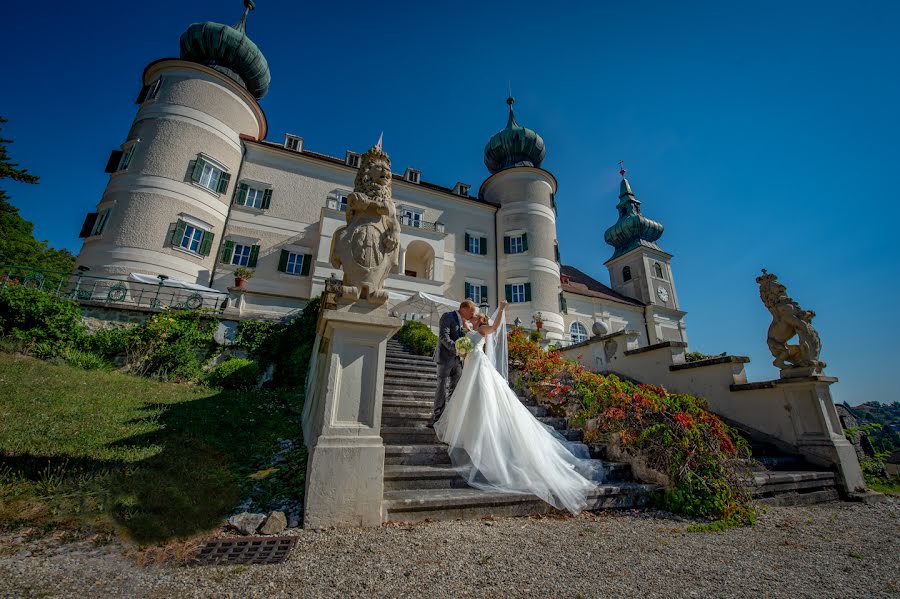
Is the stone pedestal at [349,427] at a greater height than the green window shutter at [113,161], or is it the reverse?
the green window shutter at [113,161]

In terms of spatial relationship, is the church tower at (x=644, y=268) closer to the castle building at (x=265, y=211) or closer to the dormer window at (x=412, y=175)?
the castle building at (x=265, y=211)

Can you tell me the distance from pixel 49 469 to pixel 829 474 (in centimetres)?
981

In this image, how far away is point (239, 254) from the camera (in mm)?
18953

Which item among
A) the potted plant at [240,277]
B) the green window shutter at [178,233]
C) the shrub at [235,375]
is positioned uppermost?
the green window shutter at [178,233]

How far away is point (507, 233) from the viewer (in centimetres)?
2456

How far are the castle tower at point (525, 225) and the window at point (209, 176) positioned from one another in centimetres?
1624

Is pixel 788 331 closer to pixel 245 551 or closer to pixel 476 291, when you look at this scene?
pixel 245 551

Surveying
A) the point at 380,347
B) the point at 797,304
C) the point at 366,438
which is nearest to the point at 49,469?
the point at 366,438

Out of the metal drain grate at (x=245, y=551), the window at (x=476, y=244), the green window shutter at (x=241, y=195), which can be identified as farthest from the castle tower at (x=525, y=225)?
the metal drain grate at (x=245, y=551)

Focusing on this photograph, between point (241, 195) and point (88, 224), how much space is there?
650cm

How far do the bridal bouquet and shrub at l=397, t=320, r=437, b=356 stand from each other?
550cm

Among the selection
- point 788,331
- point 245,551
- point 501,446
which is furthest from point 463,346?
point 788,331

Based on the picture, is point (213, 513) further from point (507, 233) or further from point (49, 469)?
point (507, 233)

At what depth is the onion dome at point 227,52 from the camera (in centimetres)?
2011
